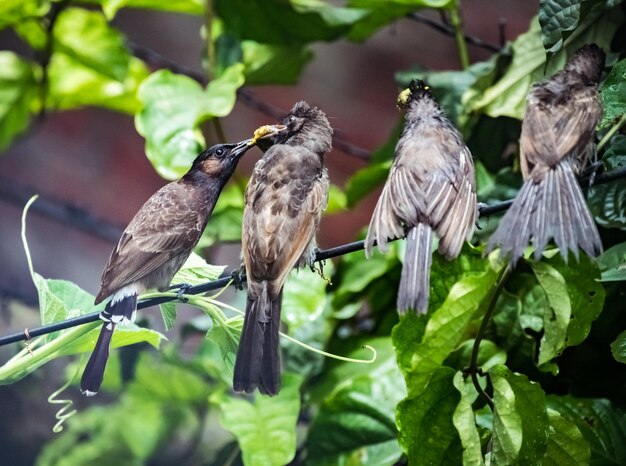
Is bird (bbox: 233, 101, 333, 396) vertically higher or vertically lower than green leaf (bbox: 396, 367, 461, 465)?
higher

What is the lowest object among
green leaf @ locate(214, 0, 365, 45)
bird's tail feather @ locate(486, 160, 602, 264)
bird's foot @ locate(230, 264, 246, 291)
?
bird's foot @ locate(230, 264, 246, 291)

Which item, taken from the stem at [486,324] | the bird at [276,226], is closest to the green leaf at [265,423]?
the stem at [486,324]

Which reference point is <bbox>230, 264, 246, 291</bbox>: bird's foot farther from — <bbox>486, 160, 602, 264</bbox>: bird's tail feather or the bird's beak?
<bbox>486, 160, 602, 264</bbox>: bird's tail feather

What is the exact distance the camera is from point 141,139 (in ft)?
8.89

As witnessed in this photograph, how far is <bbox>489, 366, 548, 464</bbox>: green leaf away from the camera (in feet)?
4.21

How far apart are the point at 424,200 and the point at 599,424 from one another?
24.0 inches

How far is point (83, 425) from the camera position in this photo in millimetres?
1831

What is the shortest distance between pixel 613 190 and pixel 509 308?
11.5 inches

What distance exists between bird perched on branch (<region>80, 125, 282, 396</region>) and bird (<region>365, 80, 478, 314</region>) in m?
0.21

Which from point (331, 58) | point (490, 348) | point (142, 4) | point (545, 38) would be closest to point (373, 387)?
point (490, 348)

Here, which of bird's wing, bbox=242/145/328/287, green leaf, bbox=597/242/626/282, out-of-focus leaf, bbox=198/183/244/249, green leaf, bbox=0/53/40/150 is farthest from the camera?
green leaf, bbox=0/53/40/150

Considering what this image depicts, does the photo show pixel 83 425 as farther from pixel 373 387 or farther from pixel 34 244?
pixel 34 244

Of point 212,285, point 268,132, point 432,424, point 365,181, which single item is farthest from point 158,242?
point 365,181

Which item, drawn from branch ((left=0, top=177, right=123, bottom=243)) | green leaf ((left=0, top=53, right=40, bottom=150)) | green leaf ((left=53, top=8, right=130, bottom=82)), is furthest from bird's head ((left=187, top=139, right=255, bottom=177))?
branch ((left=0, top=177, right=123, bottom=243))
